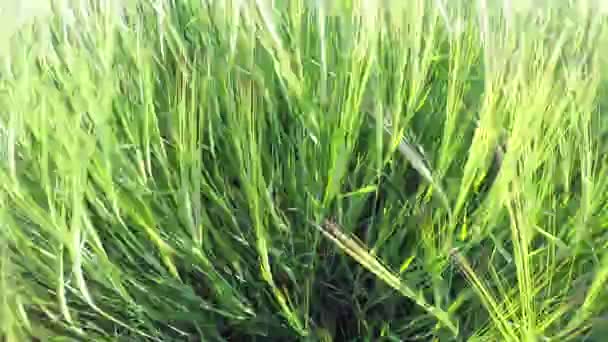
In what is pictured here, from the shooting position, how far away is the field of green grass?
618 mm

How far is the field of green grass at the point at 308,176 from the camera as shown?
618 millimetres

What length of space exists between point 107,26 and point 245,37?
12 cm

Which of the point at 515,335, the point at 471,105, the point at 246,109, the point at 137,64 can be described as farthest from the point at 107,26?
the point at 515,335

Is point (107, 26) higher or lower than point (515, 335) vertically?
higher

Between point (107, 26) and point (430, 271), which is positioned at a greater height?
point (107, 26)

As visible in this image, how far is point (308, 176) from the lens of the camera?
0.64 meters

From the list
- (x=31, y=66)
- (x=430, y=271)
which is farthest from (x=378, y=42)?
(x=31, y=66)

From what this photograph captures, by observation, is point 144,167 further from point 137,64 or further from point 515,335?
point 515,335

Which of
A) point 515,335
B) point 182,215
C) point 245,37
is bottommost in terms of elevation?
point 515,335

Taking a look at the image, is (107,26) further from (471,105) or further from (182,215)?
(471,105)

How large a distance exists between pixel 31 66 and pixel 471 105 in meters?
0.39

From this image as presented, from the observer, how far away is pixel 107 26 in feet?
2.22

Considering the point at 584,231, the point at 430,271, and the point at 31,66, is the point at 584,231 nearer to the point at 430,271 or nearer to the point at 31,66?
the point at 430,271

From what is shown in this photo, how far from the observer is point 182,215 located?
628mm
